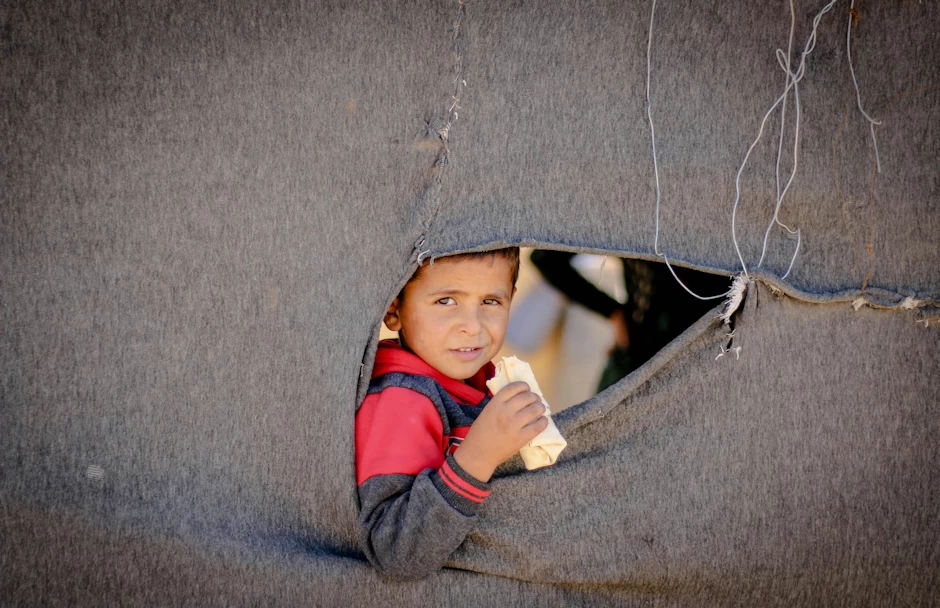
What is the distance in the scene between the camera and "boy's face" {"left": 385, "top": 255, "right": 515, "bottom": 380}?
1.42m

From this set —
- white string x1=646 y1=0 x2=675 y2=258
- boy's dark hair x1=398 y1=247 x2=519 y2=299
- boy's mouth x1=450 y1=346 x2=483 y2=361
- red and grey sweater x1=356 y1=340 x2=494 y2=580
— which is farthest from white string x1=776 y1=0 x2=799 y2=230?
red and grey sweater x1=356 y1=340 x2=494 y2=580

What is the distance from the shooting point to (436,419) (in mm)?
1354

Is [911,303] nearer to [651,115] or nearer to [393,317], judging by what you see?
[651,115]

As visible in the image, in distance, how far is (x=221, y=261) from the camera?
129 cm

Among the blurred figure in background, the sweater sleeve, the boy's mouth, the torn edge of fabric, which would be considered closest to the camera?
the sweater sleeve

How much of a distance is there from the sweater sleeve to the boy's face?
0.42 ft

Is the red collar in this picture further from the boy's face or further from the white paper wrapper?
the white paper wrapper

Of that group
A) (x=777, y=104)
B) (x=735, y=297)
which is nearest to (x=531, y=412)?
(x=735, y=297)

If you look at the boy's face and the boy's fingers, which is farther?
the boy's face

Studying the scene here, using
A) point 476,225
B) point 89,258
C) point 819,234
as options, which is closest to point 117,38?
point 89,258

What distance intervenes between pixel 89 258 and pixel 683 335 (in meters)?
0.98

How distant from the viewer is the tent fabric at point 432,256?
124 centimetres

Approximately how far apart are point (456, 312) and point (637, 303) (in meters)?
0.62

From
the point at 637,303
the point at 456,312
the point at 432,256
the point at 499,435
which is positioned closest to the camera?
the point at 499,435
